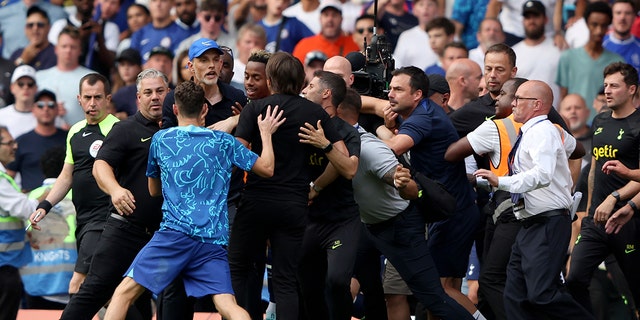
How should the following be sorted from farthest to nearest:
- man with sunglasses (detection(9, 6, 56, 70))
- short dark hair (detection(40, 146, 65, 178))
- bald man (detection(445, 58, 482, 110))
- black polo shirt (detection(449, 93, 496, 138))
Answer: man with sunglasses (detection(9, 6, 56, 70)), short dark hair (detection(40, 146, 65, 178)), bald man (detection(445, 58, 482, 110)), black polo shirt (detection(449, 93, 496, 138))

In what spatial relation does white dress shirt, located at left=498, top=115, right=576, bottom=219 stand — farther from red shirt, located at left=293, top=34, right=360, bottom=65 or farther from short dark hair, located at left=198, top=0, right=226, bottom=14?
short dark hair, located at left=198, top=0, right=226, bottom=14

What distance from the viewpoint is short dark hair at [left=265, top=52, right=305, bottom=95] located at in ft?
33.4

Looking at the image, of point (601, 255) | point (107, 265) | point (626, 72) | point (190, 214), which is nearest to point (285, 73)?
point (190, 214)

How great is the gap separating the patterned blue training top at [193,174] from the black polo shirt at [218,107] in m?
0.77

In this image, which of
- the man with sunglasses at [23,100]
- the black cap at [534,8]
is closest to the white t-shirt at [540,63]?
the black cap at [534,8]

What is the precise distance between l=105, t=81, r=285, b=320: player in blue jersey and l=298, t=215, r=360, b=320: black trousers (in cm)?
115

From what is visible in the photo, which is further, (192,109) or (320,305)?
(320,305)

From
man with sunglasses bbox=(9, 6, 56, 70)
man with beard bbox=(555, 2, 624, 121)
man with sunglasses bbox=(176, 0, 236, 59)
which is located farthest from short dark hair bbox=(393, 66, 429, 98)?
man with sunglasses bbox=(9, 6, 56, 70)

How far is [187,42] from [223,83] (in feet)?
18.3

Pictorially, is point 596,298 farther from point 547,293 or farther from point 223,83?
point 223,83

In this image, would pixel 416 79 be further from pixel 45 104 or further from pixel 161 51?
pixel 45 104

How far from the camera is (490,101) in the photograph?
11.6 metres

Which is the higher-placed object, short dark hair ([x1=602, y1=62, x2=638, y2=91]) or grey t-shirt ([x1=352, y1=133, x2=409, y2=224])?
short dark hair ([x1=602, y1=62, x2=638, y2=91])

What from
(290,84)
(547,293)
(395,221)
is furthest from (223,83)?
(547,293)
